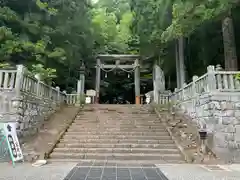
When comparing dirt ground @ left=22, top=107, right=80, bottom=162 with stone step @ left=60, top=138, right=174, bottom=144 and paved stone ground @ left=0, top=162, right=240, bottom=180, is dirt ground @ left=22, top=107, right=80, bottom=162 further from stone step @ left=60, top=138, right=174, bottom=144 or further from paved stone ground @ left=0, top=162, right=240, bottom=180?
paved stone ground @ left=0, top=162, right=240, bottom=180

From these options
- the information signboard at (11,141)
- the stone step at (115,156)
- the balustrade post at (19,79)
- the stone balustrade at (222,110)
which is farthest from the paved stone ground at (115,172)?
the balustrade post at (19,79)

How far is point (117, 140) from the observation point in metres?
6.08

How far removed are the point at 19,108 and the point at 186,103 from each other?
18.1 ft

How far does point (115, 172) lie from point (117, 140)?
82.2 inches

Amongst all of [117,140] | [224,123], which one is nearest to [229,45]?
[224,123]

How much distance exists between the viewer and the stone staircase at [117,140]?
17.3 ft

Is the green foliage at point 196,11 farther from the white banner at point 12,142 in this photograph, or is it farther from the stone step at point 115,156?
the white banner at point 12,142

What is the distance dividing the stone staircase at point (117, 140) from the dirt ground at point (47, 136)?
0.83 feet

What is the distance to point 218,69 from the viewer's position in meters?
5.78

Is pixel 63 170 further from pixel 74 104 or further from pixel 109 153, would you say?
pixel 74 104

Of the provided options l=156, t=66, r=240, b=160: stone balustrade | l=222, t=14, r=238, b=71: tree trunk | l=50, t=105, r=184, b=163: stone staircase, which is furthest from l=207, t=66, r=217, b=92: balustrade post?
l=222, t=14, r=238, b=71: tree trunk

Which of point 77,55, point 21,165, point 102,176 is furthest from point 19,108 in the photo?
point 77,55


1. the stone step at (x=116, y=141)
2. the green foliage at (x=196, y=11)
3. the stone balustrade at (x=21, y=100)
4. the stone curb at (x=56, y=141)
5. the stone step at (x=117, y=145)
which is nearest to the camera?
the stone curb at (x=56, y=141)

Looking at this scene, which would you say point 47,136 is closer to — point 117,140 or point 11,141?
point 11,141
